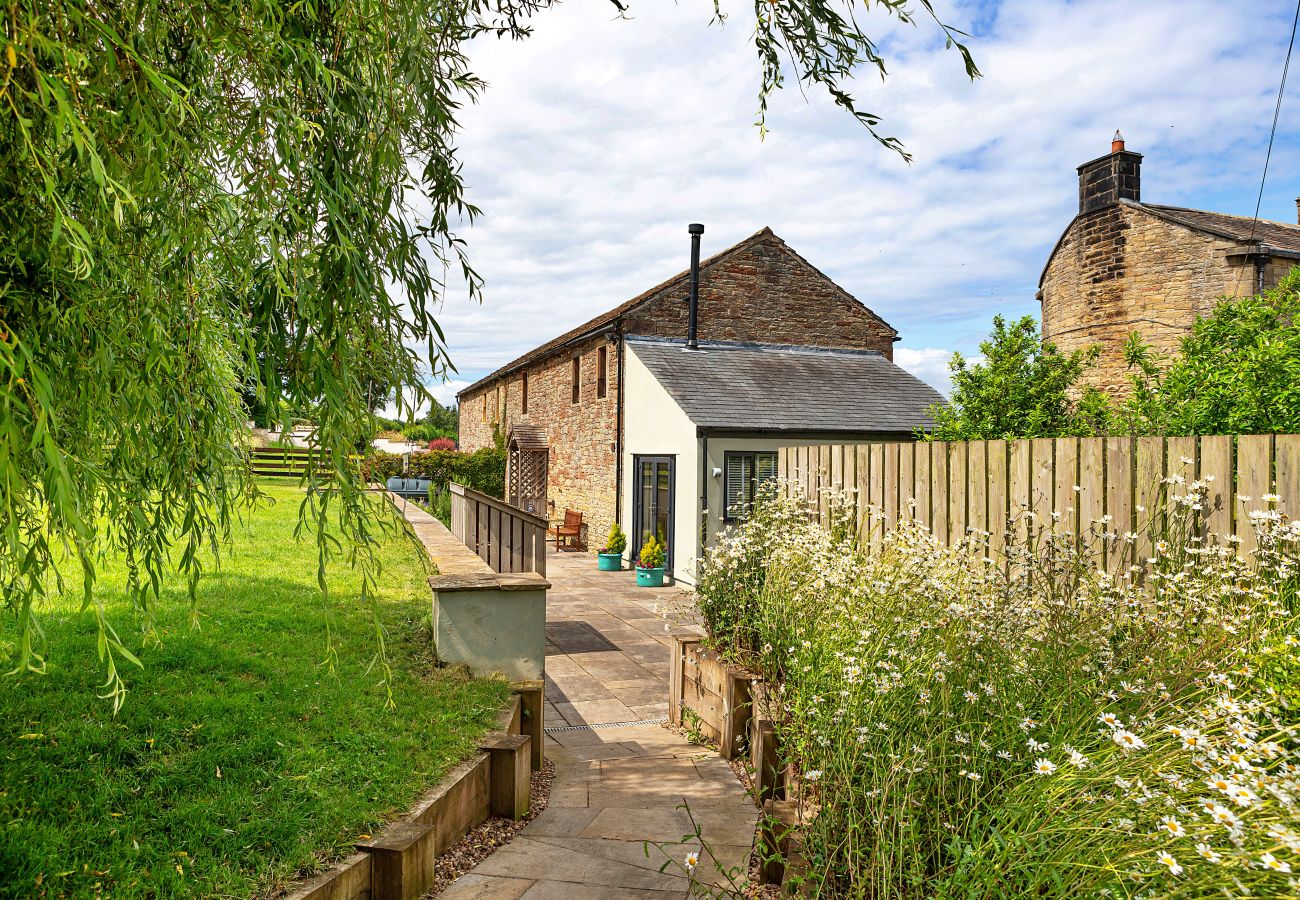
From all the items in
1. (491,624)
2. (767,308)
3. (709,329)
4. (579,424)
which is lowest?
(491,624)

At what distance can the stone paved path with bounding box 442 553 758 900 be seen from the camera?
11.3 feet

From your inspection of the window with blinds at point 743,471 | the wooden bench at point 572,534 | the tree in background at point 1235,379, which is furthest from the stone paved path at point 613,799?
the wooden bench at point 572,534

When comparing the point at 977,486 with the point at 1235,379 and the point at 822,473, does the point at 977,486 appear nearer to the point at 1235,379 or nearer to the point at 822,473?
the point at 822,473

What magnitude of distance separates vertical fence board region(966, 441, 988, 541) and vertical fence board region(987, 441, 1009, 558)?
0.05 metres

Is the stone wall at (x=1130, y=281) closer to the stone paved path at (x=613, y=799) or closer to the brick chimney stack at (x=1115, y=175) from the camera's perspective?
the brick chimney stack at (x=1115, y=175)

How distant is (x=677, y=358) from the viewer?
56.4ft

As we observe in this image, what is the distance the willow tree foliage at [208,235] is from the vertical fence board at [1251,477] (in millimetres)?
3665

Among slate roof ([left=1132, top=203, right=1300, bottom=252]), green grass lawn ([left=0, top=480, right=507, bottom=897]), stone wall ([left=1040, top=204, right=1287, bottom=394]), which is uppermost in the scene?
slate roof ([left=1132, top=203, right=1300, bottom=252])

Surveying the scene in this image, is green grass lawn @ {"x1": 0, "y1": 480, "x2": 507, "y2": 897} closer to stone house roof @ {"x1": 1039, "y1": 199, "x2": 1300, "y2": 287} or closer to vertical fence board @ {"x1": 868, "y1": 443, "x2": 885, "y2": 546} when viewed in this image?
vertical fence board @ {"x1": 868, "y1": 443, "x2": 885, "y2": 546}

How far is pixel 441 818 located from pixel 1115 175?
17.6 meters

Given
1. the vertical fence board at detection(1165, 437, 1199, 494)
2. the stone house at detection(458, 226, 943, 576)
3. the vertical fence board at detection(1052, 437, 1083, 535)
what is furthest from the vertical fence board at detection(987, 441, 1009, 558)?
the stone house at detection(458, 226, 943, 576)

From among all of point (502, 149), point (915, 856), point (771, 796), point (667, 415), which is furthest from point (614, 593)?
point (915, 856)

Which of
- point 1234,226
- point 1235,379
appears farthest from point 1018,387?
point 1234,226

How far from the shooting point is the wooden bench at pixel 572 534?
19.9m
